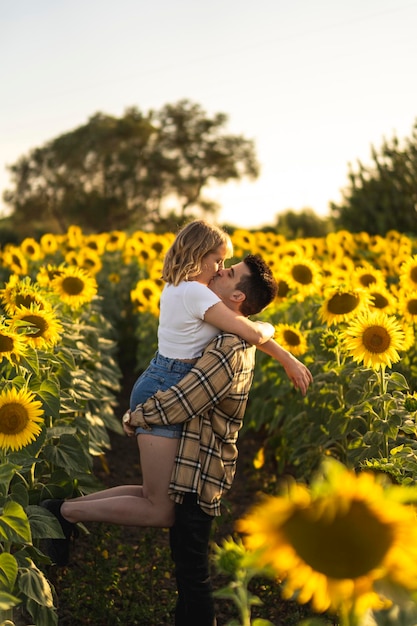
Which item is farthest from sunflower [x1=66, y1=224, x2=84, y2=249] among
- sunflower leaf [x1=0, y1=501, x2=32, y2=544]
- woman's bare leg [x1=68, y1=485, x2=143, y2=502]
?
sunflower leaf [x1=0, y1=501, x2=32, y2=544]

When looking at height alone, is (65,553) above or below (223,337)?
below

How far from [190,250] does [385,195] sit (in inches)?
440

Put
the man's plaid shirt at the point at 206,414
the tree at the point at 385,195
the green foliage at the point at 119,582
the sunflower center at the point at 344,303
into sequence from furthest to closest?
the tree at the point at 385,195, the sunflower center at the point at 344,303, the green foliage at the point at 119,582, the man's plaid shirt at the point at 206,414

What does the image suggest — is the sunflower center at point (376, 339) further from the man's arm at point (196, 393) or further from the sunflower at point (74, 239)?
the sunflower at point (74, 239)

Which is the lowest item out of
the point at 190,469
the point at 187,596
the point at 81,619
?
the point at 81,619

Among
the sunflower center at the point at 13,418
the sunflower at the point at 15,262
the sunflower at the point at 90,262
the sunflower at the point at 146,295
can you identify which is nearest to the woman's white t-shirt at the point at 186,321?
the sunflower center at the point at 13,418

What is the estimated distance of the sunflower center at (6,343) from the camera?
127 inches

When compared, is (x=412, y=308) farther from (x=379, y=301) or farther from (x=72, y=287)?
(x=72, y=287)

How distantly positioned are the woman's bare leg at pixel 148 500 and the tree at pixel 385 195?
433 inches

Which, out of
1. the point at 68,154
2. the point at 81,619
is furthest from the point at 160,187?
the point at 81,619

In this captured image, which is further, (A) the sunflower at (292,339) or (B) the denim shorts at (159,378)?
(A) the sunflower at (292,339)

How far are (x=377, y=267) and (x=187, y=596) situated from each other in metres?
5.60

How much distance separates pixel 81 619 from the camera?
3742 millimetres

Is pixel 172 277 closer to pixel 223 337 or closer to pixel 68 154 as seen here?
pixel 223 337
